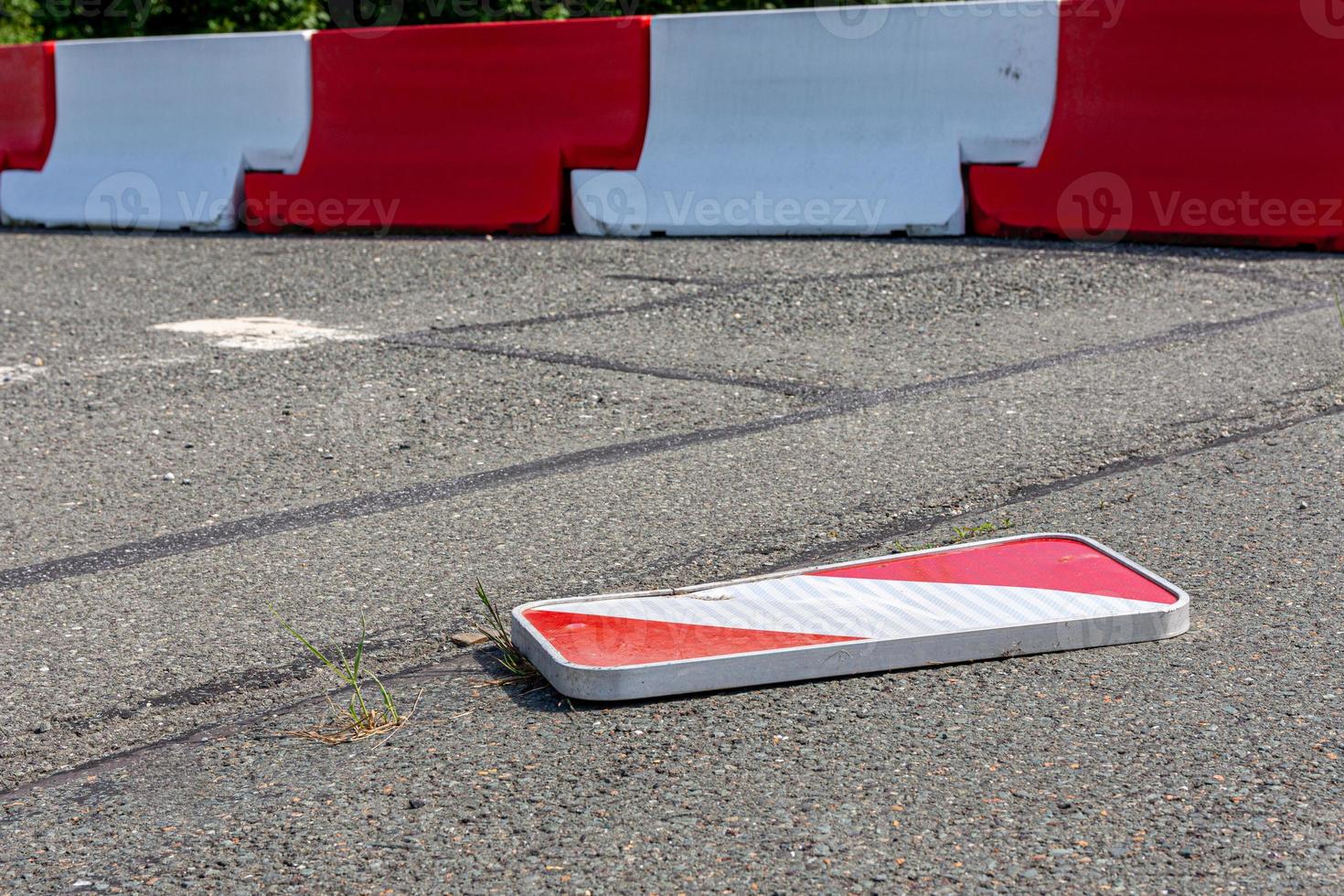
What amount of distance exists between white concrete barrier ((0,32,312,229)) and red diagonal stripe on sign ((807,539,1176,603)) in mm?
7161

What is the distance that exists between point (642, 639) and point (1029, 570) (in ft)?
3.10

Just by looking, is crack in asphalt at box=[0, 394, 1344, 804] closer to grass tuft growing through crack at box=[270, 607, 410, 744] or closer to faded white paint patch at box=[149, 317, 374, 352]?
grass tuft growing through crack at box=[270, 607, 410, 744]

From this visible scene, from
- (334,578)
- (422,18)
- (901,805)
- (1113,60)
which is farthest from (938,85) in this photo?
(422,18)

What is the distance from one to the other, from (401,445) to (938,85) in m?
4.94

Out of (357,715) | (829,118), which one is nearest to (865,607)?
(357,715)

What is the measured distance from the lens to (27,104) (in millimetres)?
10477

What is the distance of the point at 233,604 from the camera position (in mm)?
3262

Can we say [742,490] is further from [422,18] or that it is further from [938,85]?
[422,18]

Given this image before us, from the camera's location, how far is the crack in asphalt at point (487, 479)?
11.7 ft

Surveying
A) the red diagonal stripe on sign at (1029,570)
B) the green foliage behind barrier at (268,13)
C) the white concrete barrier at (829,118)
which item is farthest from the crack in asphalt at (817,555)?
the green foliage behind barrier at (268,13)

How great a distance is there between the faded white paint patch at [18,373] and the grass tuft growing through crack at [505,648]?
10.3ft

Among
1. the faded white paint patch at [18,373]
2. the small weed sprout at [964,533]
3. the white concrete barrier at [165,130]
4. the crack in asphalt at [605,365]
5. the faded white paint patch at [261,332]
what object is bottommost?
the faded white paint patch at [18,373]

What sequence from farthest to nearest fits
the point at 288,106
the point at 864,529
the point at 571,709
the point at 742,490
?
1. the point at 288,106
2. the point at 742,490
3. the point at 864,529
4. the point at 571,709

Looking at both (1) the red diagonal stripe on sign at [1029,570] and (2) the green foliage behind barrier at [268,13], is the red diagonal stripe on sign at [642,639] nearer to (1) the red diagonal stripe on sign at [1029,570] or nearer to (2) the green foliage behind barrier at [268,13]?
(1) the red diagonal stripe on sign at [1029,570]
